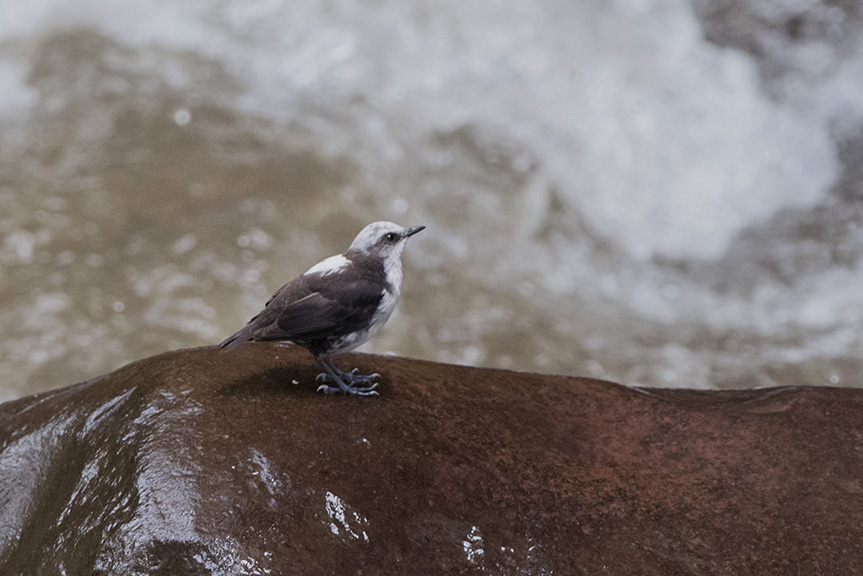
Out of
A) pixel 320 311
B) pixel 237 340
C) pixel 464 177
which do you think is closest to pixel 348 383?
pixel 320 311

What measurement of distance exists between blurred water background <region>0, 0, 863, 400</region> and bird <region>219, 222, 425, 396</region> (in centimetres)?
349

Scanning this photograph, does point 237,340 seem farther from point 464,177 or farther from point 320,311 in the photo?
point 464,177

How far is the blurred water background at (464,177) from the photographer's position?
21.9 ft

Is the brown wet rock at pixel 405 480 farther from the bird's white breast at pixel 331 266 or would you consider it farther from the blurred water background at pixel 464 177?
the blurred water background at pixel 464 177

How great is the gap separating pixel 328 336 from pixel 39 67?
7.63 metres

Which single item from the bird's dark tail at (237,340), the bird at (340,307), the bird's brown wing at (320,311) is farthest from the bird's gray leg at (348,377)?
the bird's dark tail at (237,340)

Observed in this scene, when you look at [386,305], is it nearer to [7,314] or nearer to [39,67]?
[7,314]

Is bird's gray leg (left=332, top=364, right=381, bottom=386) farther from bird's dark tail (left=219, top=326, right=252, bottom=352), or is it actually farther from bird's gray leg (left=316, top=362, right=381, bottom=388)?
bird's dark tail (left=219, top=326, right=252, bottom=352)

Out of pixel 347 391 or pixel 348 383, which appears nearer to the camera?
pixel 347 391

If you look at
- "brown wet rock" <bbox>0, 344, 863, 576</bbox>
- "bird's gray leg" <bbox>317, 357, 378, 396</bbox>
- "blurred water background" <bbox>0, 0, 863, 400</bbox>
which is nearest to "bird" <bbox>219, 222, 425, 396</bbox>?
"bird's gray leg" <bbox>317, 357, 378, 396</bbox>

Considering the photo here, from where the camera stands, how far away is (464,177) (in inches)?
325

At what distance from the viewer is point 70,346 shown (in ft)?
20.6

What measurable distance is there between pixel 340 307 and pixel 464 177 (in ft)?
17.8

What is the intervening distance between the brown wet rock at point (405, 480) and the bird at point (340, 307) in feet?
0.46
